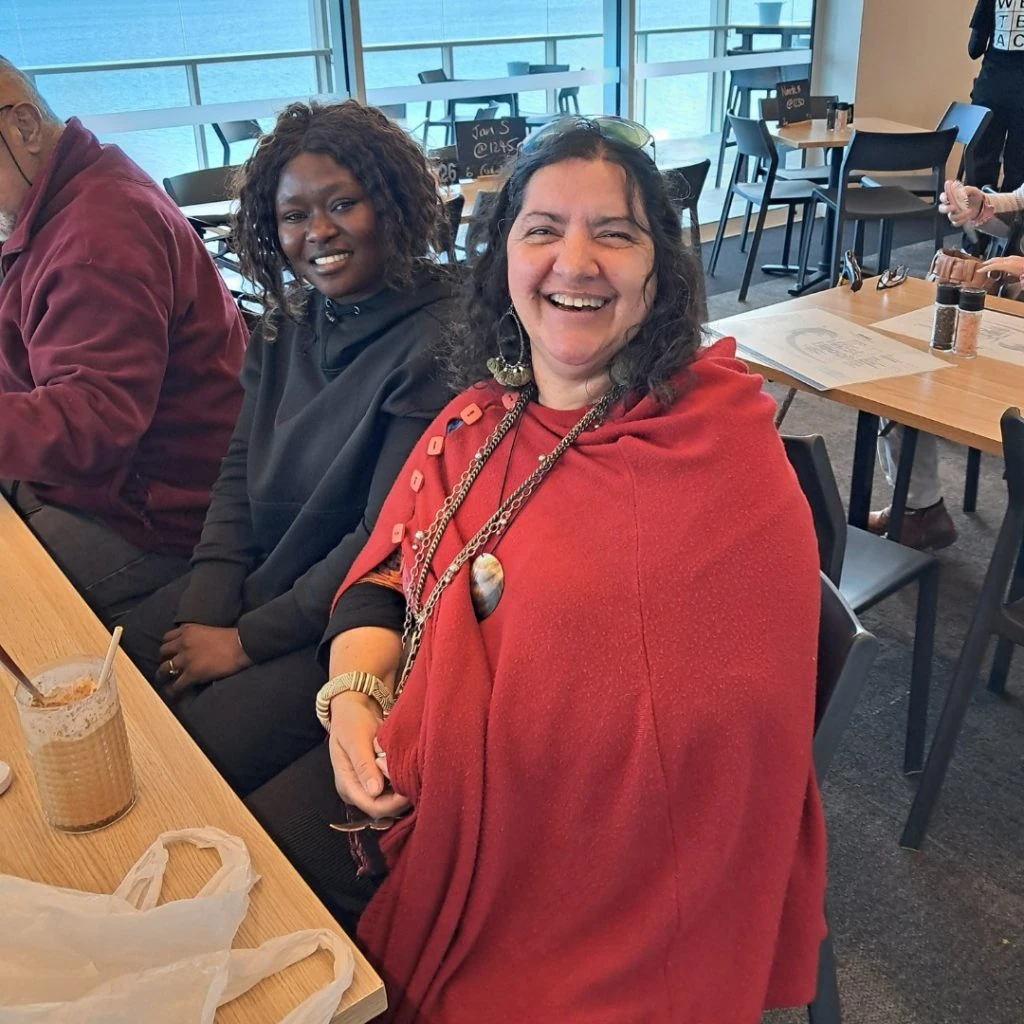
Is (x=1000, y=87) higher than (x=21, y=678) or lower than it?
higher

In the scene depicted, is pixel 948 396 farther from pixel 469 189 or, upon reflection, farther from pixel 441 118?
pixel 441 118

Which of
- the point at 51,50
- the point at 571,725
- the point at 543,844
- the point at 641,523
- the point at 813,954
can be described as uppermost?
the point at 51,50

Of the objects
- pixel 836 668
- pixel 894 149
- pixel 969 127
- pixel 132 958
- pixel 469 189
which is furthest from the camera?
pixel 969 127

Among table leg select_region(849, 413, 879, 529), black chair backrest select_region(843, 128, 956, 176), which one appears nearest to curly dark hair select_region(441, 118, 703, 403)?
table leg select_region(849, 413, 879, 529)

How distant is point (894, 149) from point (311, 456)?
3.78 metres

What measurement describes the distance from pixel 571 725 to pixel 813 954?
0.35 m

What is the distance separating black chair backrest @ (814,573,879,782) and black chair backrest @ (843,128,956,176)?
3880mm

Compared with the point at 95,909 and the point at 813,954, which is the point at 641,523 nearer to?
the point at 813,954

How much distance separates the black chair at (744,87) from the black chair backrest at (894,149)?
174cm

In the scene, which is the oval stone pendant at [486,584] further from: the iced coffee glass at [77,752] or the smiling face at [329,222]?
the smiling face at [329,222]

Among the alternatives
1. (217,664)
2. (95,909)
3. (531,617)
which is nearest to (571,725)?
(531,617)

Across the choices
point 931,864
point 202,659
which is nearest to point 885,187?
point 931,864

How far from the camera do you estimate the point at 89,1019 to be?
0.66 m

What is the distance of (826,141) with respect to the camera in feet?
16.1
